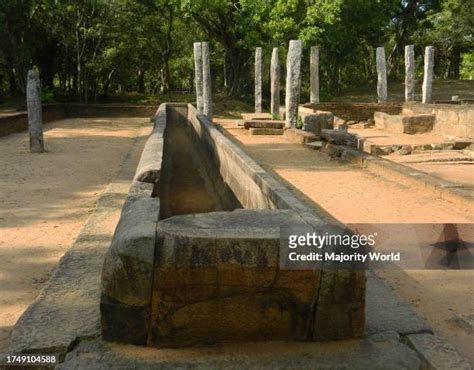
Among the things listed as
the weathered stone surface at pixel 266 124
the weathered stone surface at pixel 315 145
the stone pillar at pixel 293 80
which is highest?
the stone pillar at pixel 293 80

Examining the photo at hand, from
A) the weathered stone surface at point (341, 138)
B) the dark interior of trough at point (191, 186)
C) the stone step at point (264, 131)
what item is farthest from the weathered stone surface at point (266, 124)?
the weathered stone surface at point (341, 138)

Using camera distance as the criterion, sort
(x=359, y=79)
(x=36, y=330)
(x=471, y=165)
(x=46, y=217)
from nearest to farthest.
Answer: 1. (x=36, y=330)
2. (x=46, y=217)
3. (x=471, y=165)
4. (x=359, y=79)

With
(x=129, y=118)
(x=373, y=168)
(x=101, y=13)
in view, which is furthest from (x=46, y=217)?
(x=101, y=13)

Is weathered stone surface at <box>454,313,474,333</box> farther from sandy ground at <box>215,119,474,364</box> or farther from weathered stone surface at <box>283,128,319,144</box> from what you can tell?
weathered stone surface at <box>283,128,319,144</box>

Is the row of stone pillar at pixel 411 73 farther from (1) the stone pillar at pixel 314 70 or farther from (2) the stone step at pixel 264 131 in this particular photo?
(2) the stone step at pixel 264 131

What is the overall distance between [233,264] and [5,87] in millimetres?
33043

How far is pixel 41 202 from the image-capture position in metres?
6.48

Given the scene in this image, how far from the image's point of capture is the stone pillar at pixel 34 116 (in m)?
11.0

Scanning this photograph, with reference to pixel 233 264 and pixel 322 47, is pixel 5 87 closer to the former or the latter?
pixel 322 47

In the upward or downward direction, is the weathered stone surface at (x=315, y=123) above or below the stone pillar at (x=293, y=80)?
below

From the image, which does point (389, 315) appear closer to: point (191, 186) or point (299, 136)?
point (191, 186)

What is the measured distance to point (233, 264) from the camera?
242 centimetres

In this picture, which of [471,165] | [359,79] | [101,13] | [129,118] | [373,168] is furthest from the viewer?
[359,79]

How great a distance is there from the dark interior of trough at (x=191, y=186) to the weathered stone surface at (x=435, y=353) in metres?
2.61
